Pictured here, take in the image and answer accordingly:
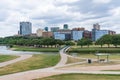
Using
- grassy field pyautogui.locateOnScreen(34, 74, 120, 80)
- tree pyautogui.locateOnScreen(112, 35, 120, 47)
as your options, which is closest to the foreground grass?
grassy field pyautogui.locateOnScreen(34, 74, 120, 80)

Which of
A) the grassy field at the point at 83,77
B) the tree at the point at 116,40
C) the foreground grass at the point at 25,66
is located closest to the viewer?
the grassy field at the point at 83,77

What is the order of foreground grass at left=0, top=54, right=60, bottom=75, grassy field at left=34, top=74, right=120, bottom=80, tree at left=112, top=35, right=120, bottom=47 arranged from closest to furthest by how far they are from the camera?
grassy field at left=34, top=74, right=120, bottom=80
foreground grass at left=0, top=54, right=60, bottom=75
tree at left=112, top=35, right=120, bottom=47

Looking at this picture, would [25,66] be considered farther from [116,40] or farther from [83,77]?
[116,40]

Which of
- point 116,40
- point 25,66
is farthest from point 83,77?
point 116,40

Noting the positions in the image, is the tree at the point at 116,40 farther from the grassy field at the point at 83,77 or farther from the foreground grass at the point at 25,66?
the grassy field at the point at 83,77

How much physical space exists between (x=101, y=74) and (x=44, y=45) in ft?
448

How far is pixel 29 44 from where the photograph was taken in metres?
193

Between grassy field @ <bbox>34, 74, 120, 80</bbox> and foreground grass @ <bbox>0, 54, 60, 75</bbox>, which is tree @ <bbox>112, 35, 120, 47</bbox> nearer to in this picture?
foreground grass @ <bbox>0, 54, 60, 75</bbox>

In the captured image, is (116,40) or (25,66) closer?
(25,66)

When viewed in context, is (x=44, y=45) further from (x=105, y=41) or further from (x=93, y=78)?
(x=93, y=78)

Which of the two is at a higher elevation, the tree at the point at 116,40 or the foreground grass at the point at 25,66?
the tree at the point at 116,40

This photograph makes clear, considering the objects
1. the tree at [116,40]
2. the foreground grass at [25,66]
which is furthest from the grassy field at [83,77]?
the tree at [116,40]

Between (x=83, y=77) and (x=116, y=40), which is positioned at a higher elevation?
(x=116, y=40)

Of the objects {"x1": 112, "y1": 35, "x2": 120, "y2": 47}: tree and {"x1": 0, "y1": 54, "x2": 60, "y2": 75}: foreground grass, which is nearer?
{"x1": 0, "y1": 54, "x2": 60, "y2": 75}: foreground grass
